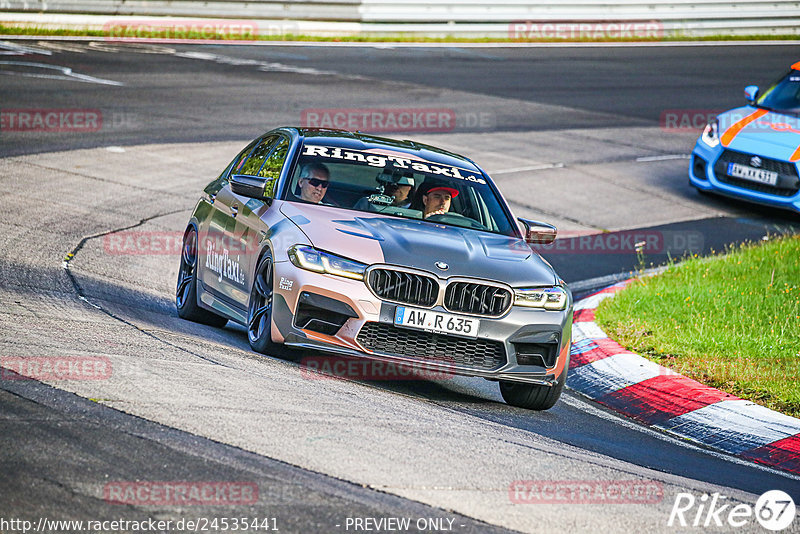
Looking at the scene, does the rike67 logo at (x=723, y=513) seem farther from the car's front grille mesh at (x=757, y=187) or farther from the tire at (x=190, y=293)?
the car's front grille mesh at (x=757, y=187)

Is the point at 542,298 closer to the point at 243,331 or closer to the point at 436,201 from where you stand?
the point at 436,201

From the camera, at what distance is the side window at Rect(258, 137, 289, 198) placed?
8.42 metres

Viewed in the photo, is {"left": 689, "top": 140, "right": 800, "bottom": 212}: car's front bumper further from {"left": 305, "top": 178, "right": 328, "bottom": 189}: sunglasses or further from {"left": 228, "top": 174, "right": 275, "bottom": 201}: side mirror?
{"left": 228, "top": 174, "right": 275, "bottom": 201}: side mirror

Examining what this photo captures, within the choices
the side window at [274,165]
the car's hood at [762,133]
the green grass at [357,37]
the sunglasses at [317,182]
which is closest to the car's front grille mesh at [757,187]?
the car's hood at [762,133]

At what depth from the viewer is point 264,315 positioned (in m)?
7.50

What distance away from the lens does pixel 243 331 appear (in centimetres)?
931

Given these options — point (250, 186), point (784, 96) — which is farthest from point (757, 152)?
point (250, 186)

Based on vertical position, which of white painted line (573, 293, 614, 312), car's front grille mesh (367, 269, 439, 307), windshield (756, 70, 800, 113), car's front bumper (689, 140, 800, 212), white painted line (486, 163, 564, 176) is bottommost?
white painted line (573, 293, 614, 312)

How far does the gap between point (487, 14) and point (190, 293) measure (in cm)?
2261

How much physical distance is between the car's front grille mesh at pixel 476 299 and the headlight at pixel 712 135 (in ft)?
30.9

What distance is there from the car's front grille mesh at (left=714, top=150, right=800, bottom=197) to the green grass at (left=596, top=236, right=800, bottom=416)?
271cm

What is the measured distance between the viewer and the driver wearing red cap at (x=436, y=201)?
8352 millimetres

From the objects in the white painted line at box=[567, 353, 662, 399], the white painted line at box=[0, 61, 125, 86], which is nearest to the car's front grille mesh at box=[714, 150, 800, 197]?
the white painted line at box=[567, 353, 662, 399]

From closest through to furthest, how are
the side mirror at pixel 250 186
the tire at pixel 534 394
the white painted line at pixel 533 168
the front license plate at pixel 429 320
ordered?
the front license plate at pixel 429 320 → the tire at pixel 534 394 → the side mirror at pixel 250 186 → the white painted line at pixel 533 168
